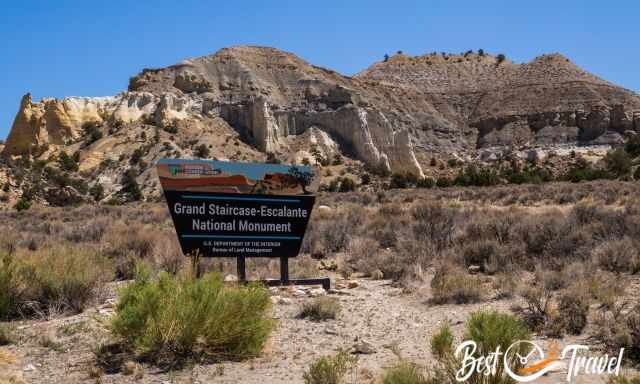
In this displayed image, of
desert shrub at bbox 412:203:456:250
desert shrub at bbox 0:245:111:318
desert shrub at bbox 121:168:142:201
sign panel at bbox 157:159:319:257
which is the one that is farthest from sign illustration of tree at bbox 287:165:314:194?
desert shrub at bbox 121:168:142:201

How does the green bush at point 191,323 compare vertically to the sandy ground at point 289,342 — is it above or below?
above

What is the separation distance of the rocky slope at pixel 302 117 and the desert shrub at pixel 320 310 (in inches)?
1842

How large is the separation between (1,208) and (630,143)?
60.1 m

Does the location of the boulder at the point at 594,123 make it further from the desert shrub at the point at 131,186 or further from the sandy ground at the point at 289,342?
the sandy ground at the point at 289,342

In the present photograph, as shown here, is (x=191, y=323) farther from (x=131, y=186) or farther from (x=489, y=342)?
(x=131, y=186)

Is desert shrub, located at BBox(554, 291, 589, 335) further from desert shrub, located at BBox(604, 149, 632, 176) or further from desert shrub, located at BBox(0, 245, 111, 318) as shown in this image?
desert shrub, located at BBox(604, 149, 632, 176)

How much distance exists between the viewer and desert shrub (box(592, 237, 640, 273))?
1052 centimetres

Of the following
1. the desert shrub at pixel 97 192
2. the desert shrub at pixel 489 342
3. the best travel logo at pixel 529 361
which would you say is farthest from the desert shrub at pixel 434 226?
the desert shrub at pixel 97 192

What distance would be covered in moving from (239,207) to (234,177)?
21.1 inches

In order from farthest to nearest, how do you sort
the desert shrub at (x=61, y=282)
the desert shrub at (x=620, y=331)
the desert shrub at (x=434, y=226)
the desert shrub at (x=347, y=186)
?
the desert shrub at (x=347, y=186), the desert shrub at (x=434, y=226), the desert shrub at (x=61, y=282), the desert shrub at (x=620, y=331)

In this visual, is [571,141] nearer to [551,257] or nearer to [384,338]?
[551,257]

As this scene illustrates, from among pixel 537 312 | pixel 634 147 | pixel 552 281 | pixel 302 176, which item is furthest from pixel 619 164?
pixel 537 312

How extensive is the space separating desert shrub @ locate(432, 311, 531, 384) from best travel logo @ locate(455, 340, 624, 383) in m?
0.02

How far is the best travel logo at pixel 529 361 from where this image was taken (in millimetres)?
4965
